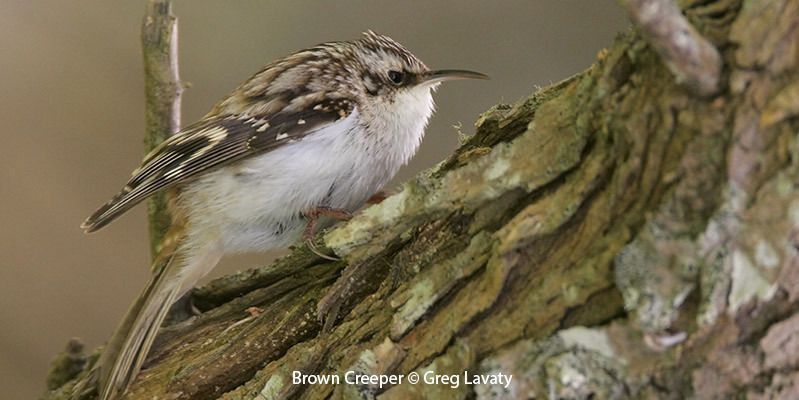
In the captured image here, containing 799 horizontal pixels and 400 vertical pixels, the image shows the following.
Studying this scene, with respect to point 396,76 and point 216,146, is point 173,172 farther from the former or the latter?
point 396,76

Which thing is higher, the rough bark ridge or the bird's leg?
the bird's leg

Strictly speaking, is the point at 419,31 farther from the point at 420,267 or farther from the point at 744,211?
the point at 744,211

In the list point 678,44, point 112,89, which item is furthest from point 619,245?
point 112,89

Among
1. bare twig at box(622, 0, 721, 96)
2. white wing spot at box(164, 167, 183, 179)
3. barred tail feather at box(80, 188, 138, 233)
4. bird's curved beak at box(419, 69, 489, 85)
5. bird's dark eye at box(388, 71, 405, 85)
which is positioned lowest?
bare twig at box(622, 0, 721, 96)

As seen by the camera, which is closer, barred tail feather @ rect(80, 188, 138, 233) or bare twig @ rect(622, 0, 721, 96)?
bare twig @ rect(622, 0, 721, 96)

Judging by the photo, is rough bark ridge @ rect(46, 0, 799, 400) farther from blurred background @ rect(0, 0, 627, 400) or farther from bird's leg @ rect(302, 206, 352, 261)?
blurred background @ rect(0, 0, 627, 400)
